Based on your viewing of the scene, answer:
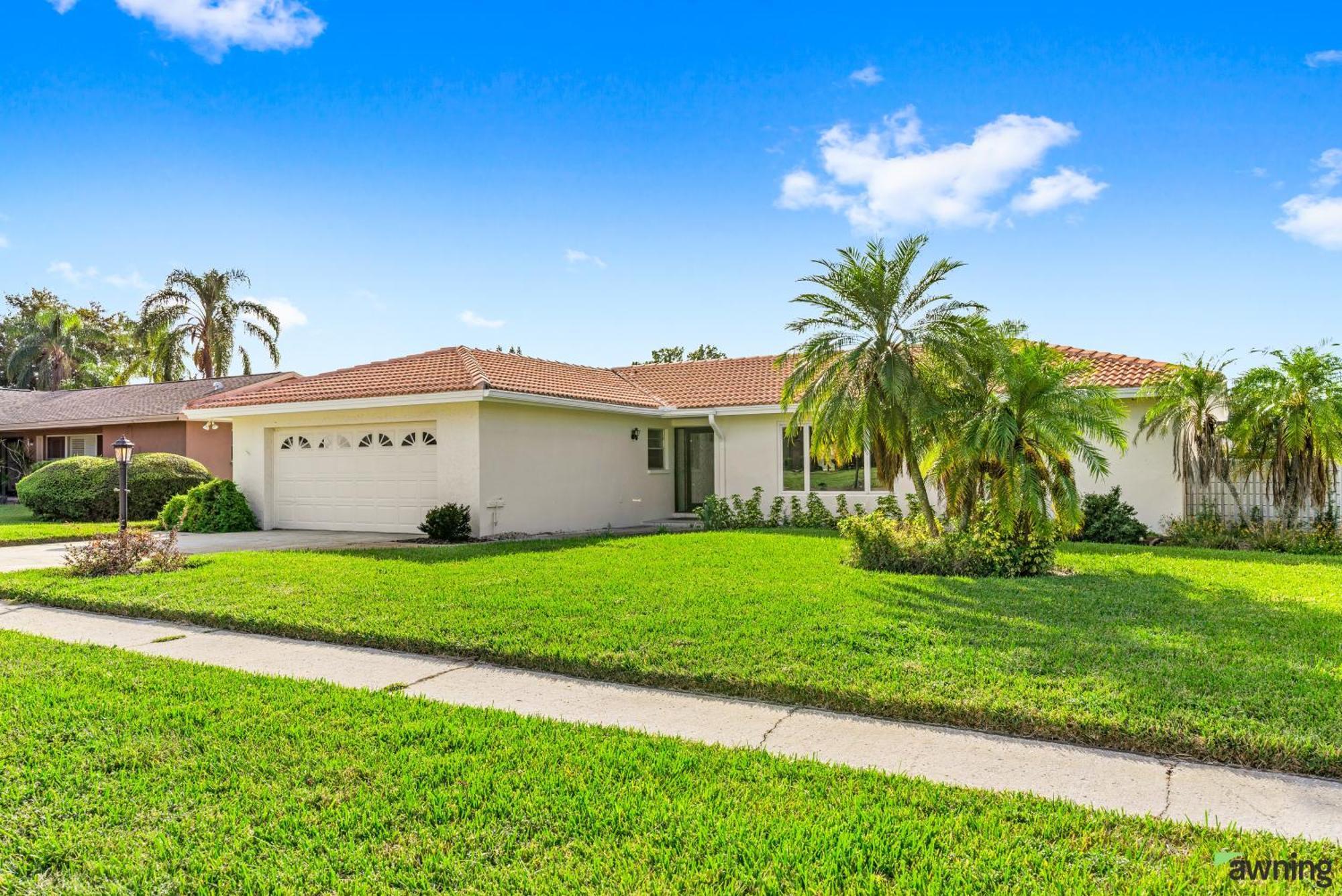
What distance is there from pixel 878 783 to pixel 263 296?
118 ft

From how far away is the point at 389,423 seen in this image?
1634 centimetres

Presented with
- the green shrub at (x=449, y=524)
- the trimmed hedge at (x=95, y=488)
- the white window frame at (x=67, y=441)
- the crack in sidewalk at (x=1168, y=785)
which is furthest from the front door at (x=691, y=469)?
the white window frame at (x=67, y=441)

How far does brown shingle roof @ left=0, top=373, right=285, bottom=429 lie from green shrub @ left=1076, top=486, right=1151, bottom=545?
23.5m

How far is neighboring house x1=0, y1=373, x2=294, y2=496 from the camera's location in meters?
23.5

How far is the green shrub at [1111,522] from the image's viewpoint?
14.0m

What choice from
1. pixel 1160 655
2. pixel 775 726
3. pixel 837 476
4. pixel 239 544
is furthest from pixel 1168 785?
pixel 239 544

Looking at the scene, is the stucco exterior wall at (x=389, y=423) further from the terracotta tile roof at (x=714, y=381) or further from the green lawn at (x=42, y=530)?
the terracotta tile roof at (x=714, y=381)

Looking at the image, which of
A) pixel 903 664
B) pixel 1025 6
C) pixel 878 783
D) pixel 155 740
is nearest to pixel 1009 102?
pixel 1025 6

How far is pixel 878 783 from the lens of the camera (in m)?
3.79

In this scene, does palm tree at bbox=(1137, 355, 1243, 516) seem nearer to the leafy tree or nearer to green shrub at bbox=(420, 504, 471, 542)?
green shrub at bbox=(420, 504, 471, 542)

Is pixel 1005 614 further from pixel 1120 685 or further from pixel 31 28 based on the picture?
pixel 31 28

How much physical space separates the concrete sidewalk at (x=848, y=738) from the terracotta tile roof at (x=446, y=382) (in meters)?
8.48

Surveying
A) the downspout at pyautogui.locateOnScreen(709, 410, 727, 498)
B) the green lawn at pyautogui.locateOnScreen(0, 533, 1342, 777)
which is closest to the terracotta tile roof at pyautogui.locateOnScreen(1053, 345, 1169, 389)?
the green lawn at pyautogui.locateOnScreen(0, 533, 1342, 777)

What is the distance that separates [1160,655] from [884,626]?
198cm
